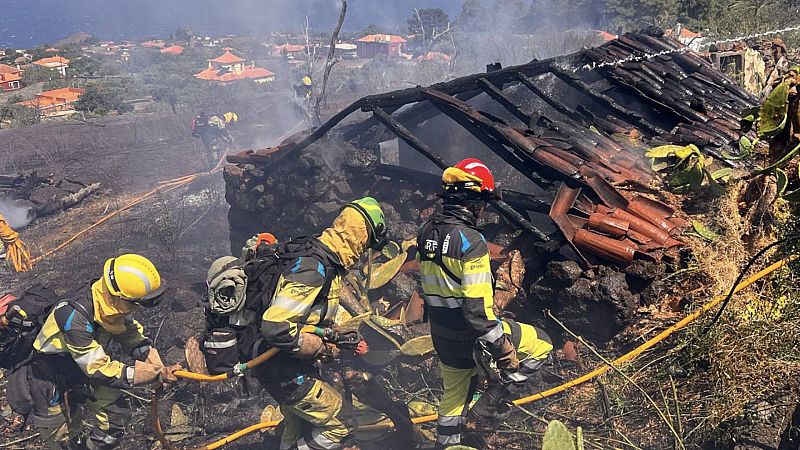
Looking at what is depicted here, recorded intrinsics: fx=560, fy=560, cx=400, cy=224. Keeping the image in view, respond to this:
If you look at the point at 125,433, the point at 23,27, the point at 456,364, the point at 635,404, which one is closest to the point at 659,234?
the point at 635,404

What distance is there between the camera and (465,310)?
377 cm

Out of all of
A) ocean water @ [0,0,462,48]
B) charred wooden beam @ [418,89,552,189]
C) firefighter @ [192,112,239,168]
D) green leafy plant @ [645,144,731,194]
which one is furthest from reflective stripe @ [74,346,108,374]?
ocean water @ [0,0,462,48]

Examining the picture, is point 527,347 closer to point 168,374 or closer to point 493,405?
point 493,405

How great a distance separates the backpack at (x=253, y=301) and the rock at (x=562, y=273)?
5.67 ft

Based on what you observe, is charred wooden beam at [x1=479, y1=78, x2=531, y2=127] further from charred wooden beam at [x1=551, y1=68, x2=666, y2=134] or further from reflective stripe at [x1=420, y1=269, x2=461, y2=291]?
reflective stripe at [x1=420, y1=269, x2=461, y2=291]

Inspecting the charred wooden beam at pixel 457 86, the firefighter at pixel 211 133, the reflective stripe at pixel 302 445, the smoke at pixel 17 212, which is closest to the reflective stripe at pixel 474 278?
the reflective stripe at pixel 302 445

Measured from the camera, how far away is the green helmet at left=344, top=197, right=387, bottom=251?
176 inches

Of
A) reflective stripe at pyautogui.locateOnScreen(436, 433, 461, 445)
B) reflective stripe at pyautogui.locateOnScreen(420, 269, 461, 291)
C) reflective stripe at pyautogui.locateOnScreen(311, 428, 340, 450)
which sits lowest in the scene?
reflective stripe at pyautogui.locateOnScreen(311, 428, 340, 450)

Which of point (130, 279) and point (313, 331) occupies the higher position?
point (130, 279)

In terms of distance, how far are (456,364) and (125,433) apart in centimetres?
349

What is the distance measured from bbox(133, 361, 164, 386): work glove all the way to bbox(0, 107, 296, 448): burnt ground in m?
1.16

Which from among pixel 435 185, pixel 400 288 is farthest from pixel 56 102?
pixel 400 288

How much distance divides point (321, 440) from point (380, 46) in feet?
169

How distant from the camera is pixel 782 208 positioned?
4.35 meters
